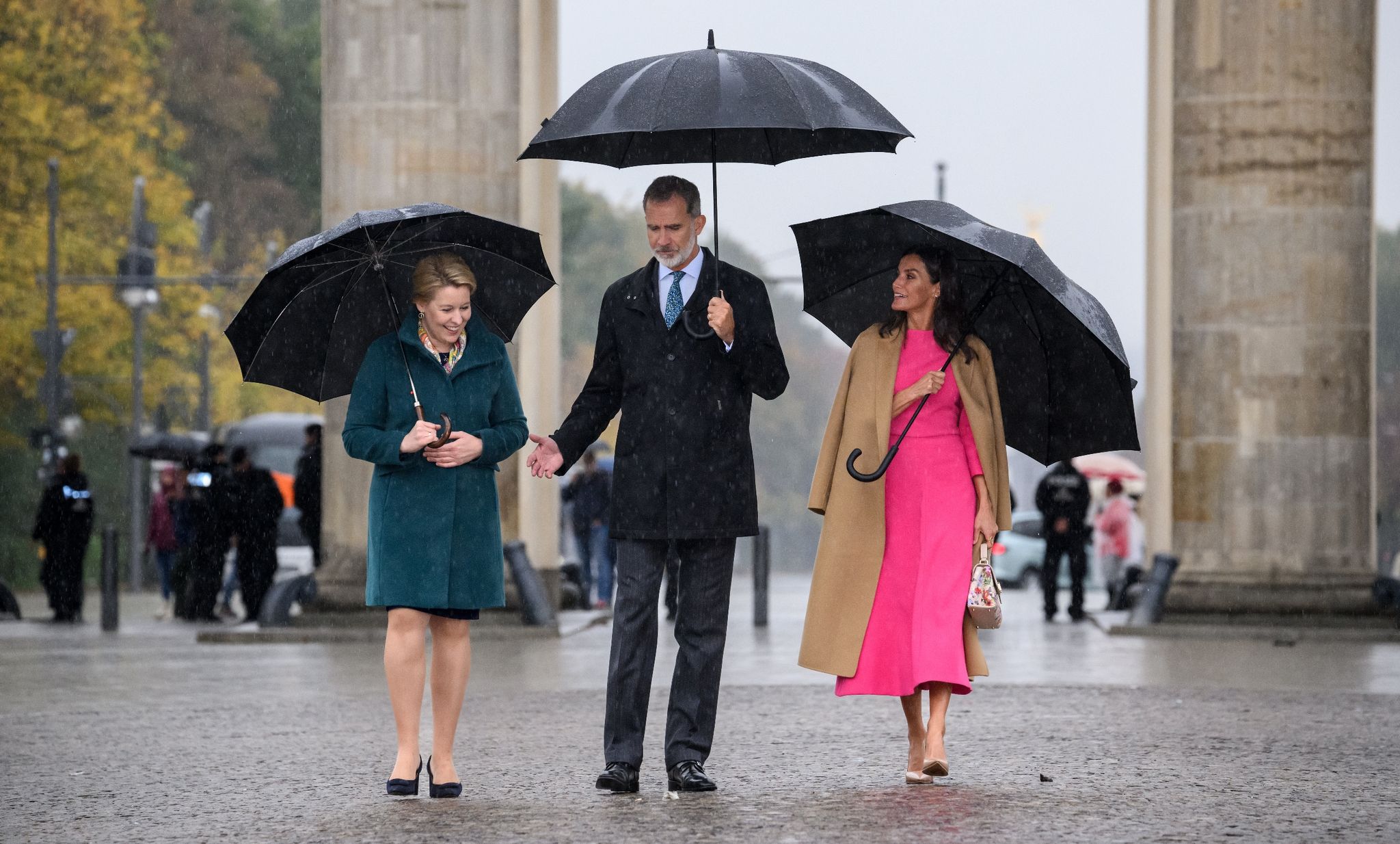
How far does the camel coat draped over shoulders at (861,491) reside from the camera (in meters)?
7.25

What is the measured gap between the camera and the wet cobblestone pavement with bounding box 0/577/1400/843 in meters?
6.31

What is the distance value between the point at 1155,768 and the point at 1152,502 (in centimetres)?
985

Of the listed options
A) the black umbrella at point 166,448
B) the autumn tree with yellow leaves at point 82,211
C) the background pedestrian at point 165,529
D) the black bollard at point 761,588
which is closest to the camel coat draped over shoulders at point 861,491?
the black bollard at point 761,588

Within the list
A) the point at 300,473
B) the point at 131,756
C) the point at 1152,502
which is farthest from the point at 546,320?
the point at 131,756

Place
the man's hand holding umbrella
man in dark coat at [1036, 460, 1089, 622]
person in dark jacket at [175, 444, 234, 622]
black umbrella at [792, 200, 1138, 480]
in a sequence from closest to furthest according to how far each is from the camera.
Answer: the man's hand holding umbrella
black umbrella at [792, 200, 1138, 480]
person in dark jacket at [175, 444, 234, 622]
man in dark coat at [1036, 460, 1089, 622]

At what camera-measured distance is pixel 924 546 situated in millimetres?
7273

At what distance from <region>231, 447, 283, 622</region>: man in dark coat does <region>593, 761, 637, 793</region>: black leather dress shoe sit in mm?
13511

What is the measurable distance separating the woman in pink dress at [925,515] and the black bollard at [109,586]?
13283 millimetres

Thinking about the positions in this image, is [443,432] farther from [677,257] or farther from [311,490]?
[311,490]

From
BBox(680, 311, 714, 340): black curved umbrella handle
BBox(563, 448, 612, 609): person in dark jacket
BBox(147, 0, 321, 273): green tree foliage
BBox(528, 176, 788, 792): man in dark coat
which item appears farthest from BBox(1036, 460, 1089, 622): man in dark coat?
BBox(147, 0, 321, 273): green tree foliage

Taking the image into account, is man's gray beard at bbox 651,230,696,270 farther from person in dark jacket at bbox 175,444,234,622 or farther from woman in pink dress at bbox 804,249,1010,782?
person in dark jacket at bbox 175,444,234,622

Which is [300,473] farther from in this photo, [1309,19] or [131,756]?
[131,756]

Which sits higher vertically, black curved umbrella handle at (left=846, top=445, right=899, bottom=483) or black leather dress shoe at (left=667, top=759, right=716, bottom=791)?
black curved umbrella handle at (left=846, top=445, right=899, bottom=483)

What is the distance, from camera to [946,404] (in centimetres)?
731
